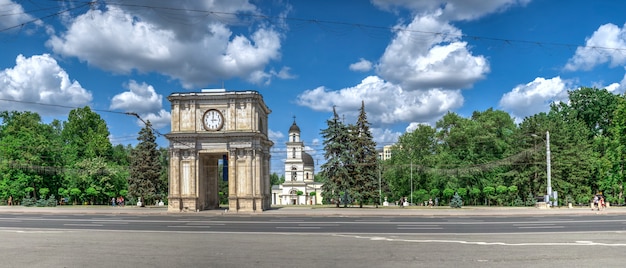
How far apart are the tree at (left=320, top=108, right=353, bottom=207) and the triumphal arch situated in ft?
33.4

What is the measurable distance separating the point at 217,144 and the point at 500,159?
119 ft

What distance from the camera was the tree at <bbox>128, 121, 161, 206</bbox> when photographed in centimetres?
5544

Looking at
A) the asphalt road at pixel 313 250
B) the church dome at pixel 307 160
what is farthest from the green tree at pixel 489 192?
the church dome at pixel 307 160

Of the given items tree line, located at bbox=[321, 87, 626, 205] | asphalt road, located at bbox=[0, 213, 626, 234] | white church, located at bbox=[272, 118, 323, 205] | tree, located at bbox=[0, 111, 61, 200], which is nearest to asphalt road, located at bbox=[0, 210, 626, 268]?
asphalt road, located at bbox=[0, 213, 626, 234]

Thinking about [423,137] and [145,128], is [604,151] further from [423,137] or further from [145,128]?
[145,128]

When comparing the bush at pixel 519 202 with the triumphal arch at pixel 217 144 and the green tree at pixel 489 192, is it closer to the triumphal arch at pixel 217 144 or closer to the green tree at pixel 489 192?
the green tree at pixel 489 192

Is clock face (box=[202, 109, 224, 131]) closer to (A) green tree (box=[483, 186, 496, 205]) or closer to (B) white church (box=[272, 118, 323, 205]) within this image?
(A) green tree (box=[483, 186, 496, 205])

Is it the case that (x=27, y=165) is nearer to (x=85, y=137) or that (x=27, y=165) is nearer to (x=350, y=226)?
(x=85, y=137)

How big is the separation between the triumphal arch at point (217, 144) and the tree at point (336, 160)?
1019cm

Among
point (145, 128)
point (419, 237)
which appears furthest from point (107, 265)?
point (145, 128)

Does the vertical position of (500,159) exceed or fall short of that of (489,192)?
it exceeds it

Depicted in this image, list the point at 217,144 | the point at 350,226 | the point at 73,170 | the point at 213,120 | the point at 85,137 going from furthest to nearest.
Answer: the point at 85,137, the point at 73,170, the point at 213,120, the point at 217,144, the point at 350,226

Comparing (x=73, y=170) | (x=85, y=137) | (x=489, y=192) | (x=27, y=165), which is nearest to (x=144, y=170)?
(x=73, y=170)

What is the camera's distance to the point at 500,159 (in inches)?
2228
